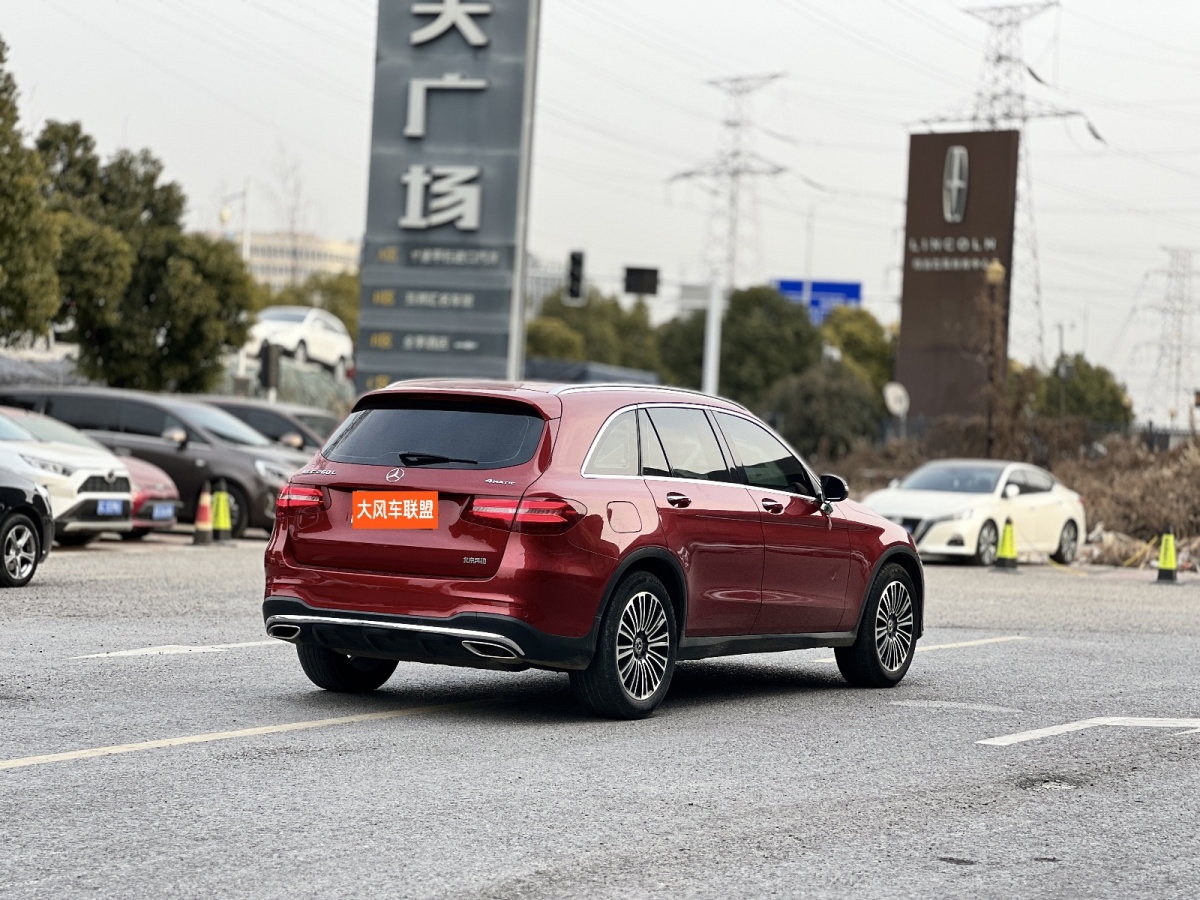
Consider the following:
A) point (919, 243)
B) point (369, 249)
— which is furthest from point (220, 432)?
point (919, 243)

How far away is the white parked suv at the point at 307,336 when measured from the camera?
167 feet

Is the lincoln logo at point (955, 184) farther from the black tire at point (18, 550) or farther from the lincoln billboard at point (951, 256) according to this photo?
Result: the black tire at point (18, 550)

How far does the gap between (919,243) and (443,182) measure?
2202cm

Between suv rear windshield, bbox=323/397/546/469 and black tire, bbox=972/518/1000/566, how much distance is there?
16347mm

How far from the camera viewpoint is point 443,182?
108 ft

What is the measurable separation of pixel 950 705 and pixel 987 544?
14.9 m

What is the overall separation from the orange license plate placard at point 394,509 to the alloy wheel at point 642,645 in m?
1.04

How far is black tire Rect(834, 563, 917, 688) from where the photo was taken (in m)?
10.5

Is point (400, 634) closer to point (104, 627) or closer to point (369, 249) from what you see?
point (104, 627)

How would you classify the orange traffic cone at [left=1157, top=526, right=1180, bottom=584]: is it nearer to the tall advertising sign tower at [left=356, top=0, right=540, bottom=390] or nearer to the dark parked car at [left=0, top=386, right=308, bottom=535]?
the dark parked car at [left=0, top=386, right=308, bottom=535]

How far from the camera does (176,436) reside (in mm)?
22625

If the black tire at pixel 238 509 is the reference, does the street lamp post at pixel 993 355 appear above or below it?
above

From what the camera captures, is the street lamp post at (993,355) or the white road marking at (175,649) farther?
the street lamp post at (993,355)

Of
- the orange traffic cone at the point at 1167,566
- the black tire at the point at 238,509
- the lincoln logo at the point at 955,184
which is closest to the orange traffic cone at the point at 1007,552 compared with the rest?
the orange traffic cone at the point at 1167,566
